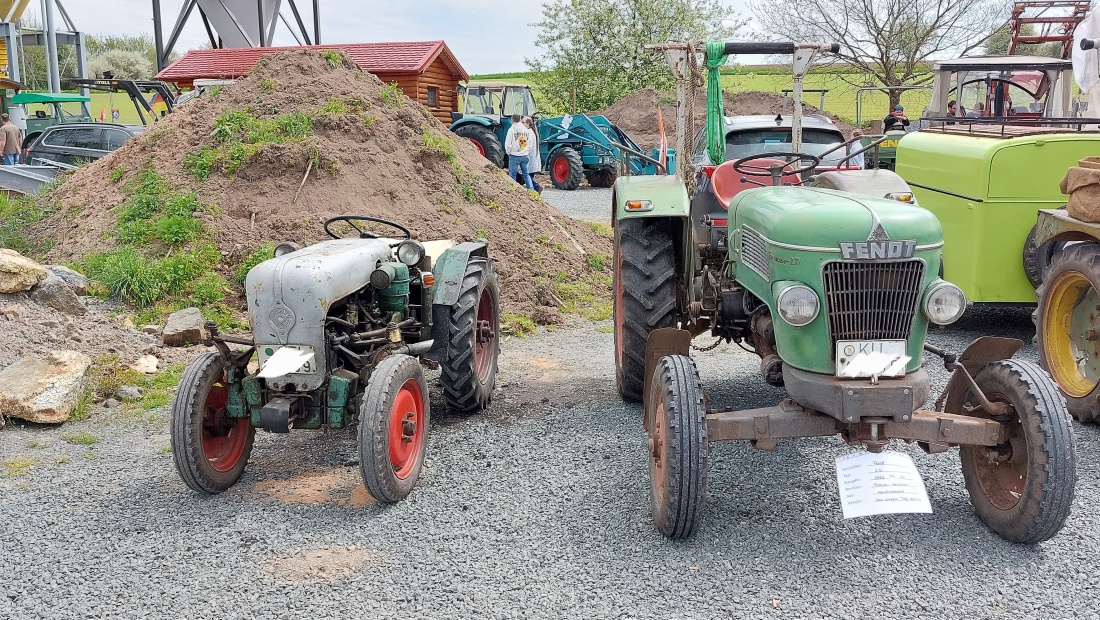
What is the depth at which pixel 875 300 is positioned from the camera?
11.4 feet

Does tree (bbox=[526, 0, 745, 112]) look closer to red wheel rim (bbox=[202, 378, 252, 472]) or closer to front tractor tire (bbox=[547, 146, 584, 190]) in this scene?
front tractor tire (bbox=[547, 146, 584, 190])

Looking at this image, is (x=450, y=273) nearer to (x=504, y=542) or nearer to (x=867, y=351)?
(x=504, y=542)

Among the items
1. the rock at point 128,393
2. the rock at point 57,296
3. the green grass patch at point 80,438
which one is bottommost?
the green grass patch at point 80,438

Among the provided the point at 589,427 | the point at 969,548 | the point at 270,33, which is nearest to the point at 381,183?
the point at 589,427

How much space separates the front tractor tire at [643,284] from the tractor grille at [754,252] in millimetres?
879

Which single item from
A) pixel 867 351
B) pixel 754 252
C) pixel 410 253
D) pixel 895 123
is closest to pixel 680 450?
pixel 867 351

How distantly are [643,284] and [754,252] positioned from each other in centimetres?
111

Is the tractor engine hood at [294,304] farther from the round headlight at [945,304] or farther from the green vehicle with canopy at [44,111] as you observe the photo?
the green vehicle with canopy at [44,111]

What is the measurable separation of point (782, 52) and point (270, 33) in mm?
19587

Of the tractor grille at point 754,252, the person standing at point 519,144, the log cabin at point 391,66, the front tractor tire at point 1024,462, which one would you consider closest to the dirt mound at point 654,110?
the log cabin at point 391,66

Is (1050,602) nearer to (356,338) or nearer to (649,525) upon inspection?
(649,525)

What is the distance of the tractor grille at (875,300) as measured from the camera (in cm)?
346

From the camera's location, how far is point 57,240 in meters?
8.43

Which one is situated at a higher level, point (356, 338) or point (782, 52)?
point (782, 52)
